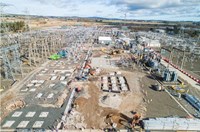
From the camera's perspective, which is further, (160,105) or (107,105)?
(160,105)

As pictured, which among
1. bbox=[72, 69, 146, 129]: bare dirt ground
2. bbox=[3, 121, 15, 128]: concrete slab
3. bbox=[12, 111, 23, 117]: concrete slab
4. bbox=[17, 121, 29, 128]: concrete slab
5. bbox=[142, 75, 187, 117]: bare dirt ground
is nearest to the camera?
bbox=[17, 121, 29, 128]: concrete slab

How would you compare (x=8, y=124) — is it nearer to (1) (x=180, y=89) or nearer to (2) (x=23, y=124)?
(2) (x=23, y=124)

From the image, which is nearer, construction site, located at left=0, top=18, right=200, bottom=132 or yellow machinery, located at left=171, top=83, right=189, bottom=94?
construction site, located at left=0, top=18, right=200, bottom=132

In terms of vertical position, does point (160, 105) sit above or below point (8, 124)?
above

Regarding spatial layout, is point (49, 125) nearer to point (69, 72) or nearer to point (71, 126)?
point (71, 126)

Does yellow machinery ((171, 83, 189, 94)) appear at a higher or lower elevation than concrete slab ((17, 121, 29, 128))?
higher

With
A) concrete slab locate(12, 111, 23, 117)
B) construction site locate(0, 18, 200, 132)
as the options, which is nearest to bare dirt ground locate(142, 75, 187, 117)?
construction site locate(0, 18, 200, 132)

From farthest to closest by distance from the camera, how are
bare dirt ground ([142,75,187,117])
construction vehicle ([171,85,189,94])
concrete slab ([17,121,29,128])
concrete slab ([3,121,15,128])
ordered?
construction vehicle ([171,85,189,94]), bare dirt ground ([142,75,187,117]), concrete slab ([3,121,15,128]), concrete slab ([17,121,29,128])

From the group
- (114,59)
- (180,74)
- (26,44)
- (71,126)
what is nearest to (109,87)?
(71,126)

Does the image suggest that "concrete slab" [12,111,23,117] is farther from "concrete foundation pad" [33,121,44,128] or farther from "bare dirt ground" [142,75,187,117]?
"bare dirt ground" [142,75,187,117]

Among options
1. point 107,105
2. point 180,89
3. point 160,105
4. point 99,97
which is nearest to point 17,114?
point 99,97

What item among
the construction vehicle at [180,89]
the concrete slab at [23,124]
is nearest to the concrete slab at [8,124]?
the concrete slab at [23,124]
